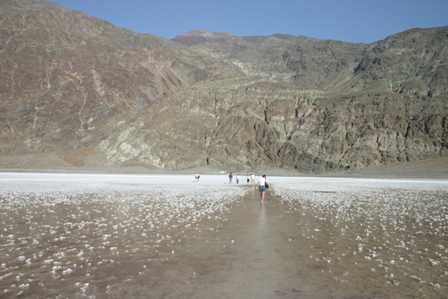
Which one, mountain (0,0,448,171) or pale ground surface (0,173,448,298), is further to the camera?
mountain (0,0,448,171)

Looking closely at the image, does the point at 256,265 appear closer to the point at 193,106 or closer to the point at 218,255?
the point at 218,255

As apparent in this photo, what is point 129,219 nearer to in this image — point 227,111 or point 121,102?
point 227,111

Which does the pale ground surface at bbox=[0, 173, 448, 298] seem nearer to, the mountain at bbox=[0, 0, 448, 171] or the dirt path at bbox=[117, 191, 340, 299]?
the dirt path at bbox=[117, 191, 340, 299]

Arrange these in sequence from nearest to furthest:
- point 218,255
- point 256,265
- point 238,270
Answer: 1. point 238,270
2. point 256,265
3. point 218,255

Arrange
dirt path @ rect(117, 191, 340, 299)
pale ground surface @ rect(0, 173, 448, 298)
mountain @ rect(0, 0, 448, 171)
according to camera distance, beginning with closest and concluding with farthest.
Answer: dirt path @ rect(117, 191, 340, 299)
pale ground surface @ rect(0, 173, 448, 298)
mountain @ rect(0, 0, 448, 171)

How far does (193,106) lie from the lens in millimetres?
98125

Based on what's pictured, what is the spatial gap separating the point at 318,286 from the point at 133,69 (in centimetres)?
12022

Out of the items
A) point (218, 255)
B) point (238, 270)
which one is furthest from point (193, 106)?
point (238, 270)

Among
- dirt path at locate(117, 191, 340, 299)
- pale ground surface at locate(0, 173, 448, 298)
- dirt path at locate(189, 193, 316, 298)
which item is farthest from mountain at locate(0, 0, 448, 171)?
dirt path at locate(117, 191, 340, 299)

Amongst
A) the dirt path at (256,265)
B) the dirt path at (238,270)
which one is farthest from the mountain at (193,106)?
the dirt path at (238,270)

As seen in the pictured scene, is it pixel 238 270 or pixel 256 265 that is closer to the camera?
pixel 238 270

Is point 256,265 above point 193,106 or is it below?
below

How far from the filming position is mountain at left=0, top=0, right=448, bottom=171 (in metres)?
86.2

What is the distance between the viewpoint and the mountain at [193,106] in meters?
86.2
